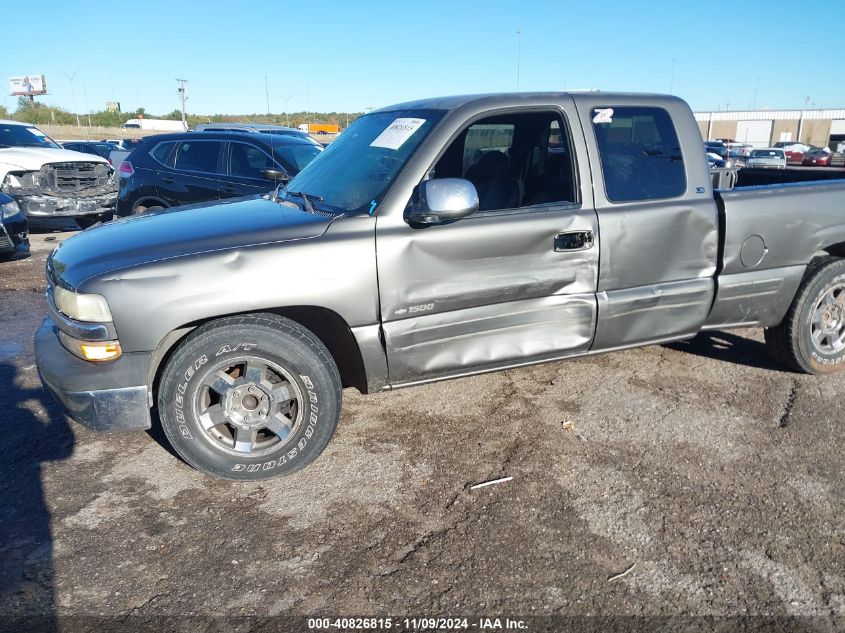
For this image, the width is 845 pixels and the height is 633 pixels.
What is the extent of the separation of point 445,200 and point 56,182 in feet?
30.6

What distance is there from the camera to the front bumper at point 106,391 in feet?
9.74

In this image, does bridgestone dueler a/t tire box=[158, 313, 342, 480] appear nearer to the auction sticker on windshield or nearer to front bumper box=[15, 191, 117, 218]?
the auction sticker on windshield

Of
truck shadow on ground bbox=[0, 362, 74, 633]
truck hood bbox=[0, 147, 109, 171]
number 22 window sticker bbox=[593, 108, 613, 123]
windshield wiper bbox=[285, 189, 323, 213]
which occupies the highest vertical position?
number 22 window sticker bbox=[593, 108, 613, 123]

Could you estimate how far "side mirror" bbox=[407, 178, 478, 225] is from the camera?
310 cm

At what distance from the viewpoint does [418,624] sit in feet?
7.57

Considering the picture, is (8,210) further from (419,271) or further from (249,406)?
(419,271)

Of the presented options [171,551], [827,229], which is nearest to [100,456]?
[171,551]

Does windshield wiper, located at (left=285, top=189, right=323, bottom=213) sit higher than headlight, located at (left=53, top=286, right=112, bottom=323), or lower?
higher

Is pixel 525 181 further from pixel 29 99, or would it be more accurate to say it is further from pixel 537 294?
pixel 29 99

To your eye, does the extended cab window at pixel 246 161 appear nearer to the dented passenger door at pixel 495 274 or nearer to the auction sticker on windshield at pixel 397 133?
the auction sticker on windshield at pixel 397 133

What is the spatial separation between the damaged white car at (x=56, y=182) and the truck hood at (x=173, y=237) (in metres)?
7.47

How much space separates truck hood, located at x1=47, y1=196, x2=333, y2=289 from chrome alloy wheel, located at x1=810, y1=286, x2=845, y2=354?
3396mm

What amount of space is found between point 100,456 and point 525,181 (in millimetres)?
2996

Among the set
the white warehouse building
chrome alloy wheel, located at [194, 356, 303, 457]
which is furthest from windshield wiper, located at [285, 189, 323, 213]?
the white warehouse building
